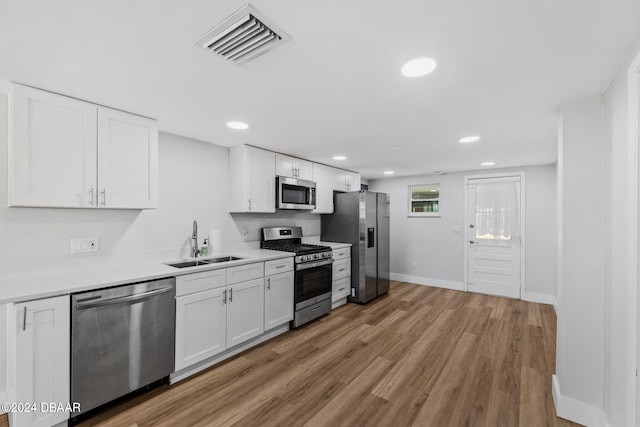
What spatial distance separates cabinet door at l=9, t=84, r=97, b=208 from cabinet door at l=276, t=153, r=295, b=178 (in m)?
1.98

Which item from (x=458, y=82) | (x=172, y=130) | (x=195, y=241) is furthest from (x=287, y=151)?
(x=458, y=82)

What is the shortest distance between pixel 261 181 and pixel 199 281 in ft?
4.92

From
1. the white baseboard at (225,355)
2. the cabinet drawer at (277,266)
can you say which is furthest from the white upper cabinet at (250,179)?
the white baseboard at (225,355)

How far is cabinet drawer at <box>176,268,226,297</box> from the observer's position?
2.28 meters

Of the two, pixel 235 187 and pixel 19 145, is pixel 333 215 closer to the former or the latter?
pixel 235 187

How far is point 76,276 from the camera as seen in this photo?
2.03m

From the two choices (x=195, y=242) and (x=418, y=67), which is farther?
(x=195, y=242)

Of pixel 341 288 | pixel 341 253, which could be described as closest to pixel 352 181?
pixel 341 253

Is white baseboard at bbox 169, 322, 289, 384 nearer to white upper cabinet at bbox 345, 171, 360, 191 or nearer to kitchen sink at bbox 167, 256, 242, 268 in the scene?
kitchen sink at bbox 167, 256, 242, 268

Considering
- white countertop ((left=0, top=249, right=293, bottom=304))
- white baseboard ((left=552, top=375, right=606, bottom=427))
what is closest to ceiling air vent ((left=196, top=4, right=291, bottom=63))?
white countertop ((left=0, top=249, right=293, bottom=304))

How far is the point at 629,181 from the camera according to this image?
1444 millimetres

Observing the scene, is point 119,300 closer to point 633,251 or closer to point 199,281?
point 199,281

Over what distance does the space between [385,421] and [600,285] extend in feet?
5.83

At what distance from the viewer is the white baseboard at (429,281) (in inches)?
204
